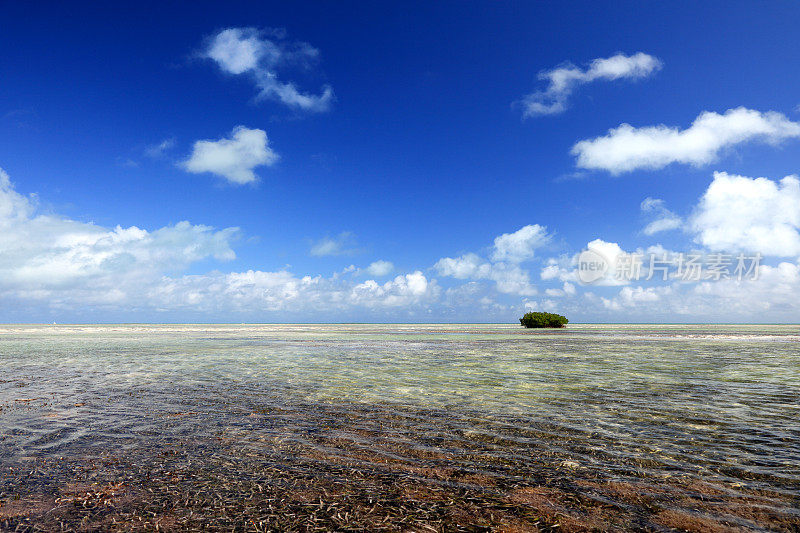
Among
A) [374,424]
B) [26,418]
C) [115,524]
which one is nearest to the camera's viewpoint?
[115,524]

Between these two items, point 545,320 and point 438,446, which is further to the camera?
point 545,320

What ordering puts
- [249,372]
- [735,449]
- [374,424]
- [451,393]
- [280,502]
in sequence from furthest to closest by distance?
[249,372]
[451,393]
[374,424]
[735,449]
[280,502]

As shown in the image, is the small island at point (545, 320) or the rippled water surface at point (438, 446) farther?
the small island at point (545, 320)

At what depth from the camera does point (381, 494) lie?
20.5ft

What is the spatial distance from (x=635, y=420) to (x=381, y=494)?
7.67 metres

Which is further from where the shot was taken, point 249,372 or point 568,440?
point 249,372

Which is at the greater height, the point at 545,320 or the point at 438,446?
the point at 438,446

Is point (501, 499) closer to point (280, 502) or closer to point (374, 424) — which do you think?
point (280, 502)

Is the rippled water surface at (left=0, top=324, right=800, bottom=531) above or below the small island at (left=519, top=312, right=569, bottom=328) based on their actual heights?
above

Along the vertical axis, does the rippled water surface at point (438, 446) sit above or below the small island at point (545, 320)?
above

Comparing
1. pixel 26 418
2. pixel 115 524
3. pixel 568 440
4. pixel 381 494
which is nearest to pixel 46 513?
pixel 115 524

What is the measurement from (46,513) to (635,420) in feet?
38.6

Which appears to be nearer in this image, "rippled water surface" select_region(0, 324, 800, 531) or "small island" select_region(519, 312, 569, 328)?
"rippled water surface" select_region(0, 324, 800, 531)

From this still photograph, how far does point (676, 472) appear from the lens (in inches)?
282
